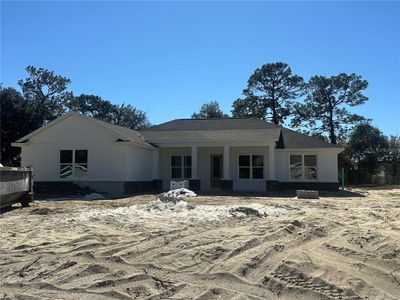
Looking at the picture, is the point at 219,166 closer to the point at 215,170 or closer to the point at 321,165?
the point at 215,170

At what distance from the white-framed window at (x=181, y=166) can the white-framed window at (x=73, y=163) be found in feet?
18.7

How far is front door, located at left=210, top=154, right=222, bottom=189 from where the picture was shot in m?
27.2

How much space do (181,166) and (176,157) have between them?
2.23ft

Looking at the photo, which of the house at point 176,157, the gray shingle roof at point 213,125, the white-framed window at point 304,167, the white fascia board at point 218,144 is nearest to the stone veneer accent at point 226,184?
the house at point 176,157

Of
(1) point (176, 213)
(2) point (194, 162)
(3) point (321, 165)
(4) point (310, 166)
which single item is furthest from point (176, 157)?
(1) point (176, 213)

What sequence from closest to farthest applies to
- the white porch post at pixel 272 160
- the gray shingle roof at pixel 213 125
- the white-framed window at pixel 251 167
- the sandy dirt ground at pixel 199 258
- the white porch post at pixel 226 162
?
the sandy dirt ground at pixel 199 258 < the white porch post at pixel 272 160 < the white porch post at pixel 226 162 < the white-framed window at pixel 251 167 < the gray shingle roof at pixel 213 125

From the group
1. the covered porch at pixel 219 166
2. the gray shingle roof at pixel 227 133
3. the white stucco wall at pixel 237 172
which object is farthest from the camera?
the white stucco wall at pixel 237 172

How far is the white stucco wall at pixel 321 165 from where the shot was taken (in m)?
25.4

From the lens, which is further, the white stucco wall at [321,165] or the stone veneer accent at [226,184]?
the white stucco wall at [321,165]

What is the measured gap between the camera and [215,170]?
1081 inches

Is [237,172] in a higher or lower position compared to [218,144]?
lower

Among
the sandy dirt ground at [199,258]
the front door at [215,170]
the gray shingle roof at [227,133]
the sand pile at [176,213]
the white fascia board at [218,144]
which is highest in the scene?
the gray shingle roof at [227,133]

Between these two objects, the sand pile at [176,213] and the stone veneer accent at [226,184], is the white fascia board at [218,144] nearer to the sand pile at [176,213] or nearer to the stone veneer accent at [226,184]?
the stone veneer accent at [226,184]

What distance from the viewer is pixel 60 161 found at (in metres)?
24.1
